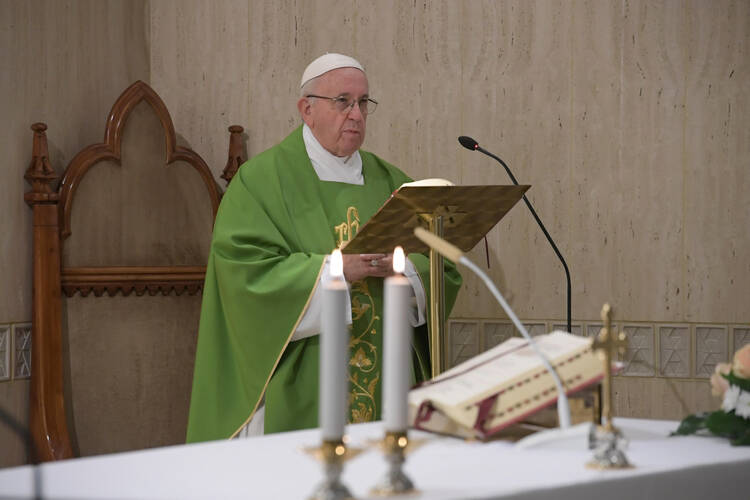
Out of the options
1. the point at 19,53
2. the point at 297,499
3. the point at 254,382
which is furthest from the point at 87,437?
the point at 297,499

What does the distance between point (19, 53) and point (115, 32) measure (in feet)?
2.89

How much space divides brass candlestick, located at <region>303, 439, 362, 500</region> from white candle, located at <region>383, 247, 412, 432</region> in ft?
0.30

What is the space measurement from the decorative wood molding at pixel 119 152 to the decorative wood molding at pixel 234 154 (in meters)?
0.10

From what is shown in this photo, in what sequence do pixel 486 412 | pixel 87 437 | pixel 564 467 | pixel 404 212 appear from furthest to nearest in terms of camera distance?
pixel 87 437
pixel 404 212
pixel 486 412
pixel 564 467

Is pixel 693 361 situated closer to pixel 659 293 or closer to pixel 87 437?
pixel 659 293

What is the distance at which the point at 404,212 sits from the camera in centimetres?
294

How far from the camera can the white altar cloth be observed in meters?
1.50

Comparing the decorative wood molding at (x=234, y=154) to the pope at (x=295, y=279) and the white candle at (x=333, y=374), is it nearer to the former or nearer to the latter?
the pope at (x=295, y=279)

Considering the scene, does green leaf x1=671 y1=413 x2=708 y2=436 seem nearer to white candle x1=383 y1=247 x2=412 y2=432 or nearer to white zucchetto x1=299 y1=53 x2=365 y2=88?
white candle x1=383 y1=247 x2=412 y2=432

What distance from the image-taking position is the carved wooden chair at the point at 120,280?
439cm

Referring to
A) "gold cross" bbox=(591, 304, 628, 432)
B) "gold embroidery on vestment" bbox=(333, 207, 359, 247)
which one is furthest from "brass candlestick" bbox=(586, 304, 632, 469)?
"gold embroidery on vestment" bbox=(333, 207, 359, 247)

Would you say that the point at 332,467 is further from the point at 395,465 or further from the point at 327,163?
the point at 327,163

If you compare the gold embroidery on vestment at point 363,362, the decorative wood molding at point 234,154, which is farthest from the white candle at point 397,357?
the decorative wood molding at point 234,154

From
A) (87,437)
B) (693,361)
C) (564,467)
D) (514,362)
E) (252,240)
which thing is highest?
(252,240)
